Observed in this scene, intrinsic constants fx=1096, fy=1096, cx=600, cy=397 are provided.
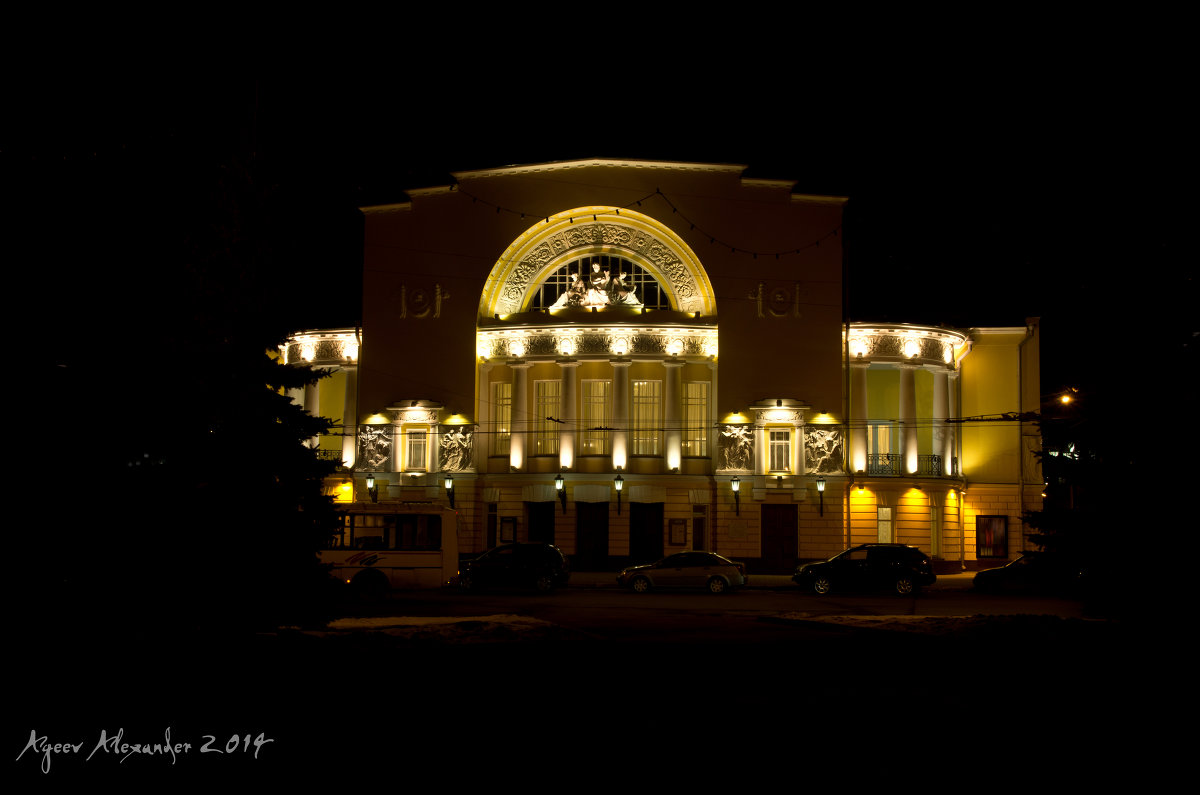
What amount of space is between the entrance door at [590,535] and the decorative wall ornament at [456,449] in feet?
15.7

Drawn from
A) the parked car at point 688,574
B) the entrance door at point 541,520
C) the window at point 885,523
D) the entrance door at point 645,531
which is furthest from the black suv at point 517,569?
the window at point 885,523

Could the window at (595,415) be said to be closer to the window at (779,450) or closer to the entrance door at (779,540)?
the window at (779,450)

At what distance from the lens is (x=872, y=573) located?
33.6 metres

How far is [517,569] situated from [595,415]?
461 inches

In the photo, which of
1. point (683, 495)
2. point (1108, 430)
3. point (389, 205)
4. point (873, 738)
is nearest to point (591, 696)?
point (873, 738)

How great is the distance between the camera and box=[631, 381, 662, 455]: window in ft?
144

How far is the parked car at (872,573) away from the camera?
110 ft

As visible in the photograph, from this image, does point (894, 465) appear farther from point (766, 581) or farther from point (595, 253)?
point (595, 253)

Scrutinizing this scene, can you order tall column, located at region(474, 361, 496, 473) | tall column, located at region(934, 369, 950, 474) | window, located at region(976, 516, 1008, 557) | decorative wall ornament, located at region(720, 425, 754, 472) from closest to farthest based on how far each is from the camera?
decorative wall ornament, located at region(720, 425, 754, 472) → tall column, located at region(474, 361, 496, 473) → tall column, located at region(934, 369, 950, 474) → window, located at region(976, 516, 1008, 557)

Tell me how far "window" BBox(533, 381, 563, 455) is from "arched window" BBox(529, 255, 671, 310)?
3300 millimetres

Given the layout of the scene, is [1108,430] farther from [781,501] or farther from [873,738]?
[781,501]

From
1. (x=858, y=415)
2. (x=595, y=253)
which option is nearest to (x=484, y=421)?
(x=595, y=253)

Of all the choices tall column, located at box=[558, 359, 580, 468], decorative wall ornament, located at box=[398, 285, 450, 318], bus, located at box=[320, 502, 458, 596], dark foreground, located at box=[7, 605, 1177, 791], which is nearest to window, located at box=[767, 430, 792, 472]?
tall column, located at box=[558, 359, 580, 468]
